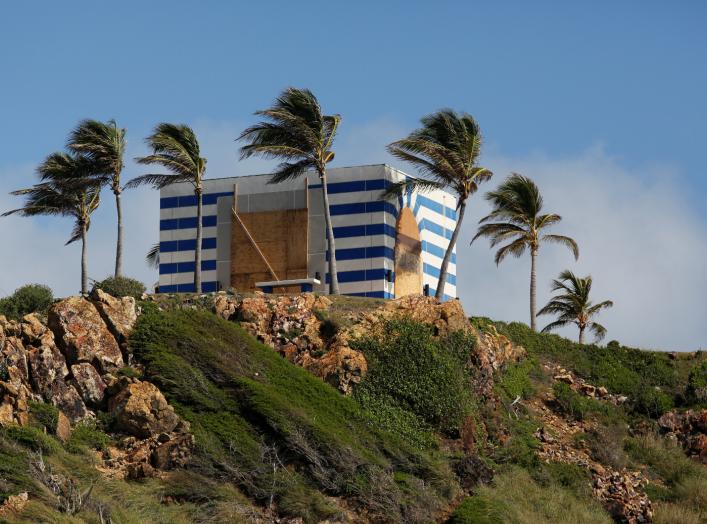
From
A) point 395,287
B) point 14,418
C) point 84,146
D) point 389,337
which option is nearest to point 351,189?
point 395,287

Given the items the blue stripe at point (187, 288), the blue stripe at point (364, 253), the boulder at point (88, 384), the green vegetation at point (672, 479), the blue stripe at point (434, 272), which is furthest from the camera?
the blue stripe at point (434, 272)

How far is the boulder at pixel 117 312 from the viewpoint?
43.1 m

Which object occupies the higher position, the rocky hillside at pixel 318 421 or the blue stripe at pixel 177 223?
the blue stripe at pixel 177 223

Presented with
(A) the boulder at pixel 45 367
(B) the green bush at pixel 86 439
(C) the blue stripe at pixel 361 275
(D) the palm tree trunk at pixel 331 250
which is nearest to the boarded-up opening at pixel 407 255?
(C) the blue stripe at pixel 361 275

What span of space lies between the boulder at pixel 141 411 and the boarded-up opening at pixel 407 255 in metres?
25.1

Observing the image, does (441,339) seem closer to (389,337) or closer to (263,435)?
(389,337)

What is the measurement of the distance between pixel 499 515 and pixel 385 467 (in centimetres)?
404

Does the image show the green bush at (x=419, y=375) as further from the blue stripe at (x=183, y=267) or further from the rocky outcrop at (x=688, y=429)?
the blue stripe at (x=183, y=267)

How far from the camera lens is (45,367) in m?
40.2

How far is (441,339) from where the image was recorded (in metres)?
49.2

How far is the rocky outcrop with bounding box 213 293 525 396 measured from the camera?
4669 cm

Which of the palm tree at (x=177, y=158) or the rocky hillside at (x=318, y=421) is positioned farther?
the palm tree at (x=177, y=158)

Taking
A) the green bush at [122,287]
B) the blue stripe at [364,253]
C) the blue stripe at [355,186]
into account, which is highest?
the blue stripe at [355,186]

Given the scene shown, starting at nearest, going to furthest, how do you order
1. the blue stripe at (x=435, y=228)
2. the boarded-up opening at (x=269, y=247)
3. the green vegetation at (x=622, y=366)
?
the green vegetation at (x=622, y=366) → the boarded-up opening at (x=269, y=247) → the blue stripe at (x=435, y=228)
